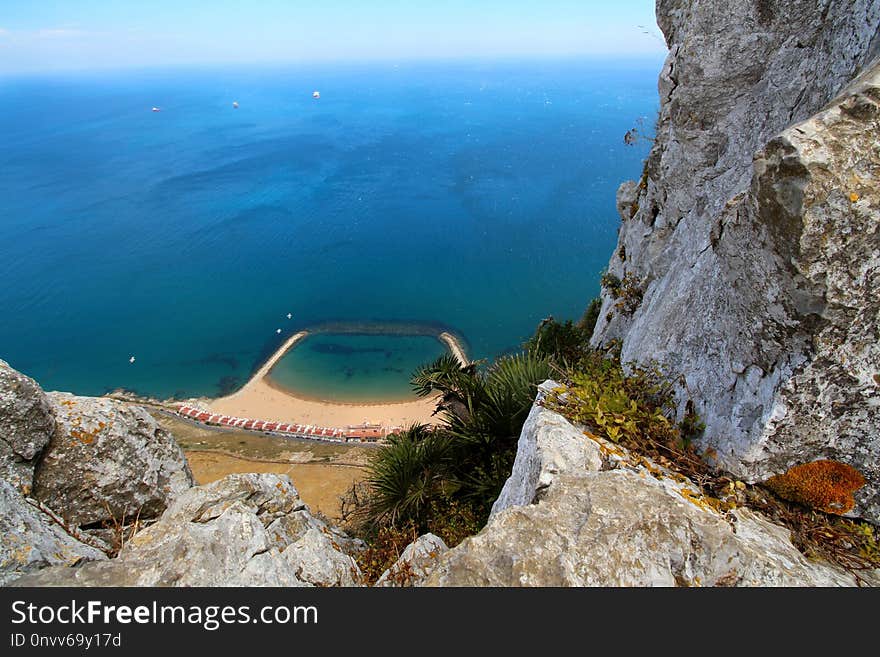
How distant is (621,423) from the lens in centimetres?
598

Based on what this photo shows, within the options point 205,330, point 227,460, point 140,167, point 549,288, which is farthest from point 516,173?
point 140,167

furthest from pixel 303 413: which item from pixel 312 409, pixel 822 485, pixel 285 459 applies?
pixel 822 485

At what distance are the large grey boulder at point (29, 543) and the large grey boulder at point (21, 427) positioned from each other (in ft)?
4.59

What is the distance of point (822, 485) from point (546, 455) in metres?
2.76

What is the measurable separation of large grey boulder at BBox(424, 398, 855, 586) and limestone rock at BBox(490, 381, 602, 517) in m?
0.33

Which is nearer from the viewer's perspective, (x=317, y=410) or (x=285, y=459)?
(x=285, y=459)

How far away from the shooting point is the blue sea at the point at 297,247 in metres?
40.4

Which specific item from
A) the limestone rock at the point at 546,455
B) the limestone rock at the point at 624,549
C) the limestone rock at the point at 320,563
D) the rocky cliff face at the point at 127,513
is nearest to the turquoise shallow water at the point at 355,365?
the rocky cliff face at the point at 127,513

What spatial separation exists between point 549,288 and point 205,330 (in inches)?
1288

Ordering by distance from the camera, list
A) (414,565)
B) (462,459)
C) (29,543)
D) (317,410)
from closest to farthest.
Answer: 1. (29,543)
2. (414,565)
3. (462,459)
4. (317,410)

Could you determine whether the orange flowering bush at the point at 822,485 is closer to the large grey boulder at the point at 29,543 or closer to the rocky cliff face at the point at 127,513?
the rocky cliff face at the point at 127,513

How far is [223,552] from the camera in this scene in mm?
5586

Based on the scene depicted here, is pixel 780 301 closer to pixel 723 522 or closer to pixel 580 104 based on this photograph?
pixel 723 522

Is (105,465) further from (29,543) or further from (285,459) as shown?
(285,459)
